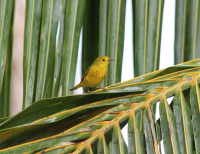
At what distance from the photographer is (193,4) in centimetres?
135

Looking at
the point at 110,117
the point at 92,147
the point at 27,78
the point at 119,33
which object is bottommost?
the point at 92,147

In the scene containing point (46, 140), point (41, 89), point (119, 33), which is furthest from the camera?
point (119, 33)

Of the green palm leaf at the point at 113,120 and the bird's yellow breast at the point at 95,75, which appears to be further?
the bird's yellow breast at the point at 95,75

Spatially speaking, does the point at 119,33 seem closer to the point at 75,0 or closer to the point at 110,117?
the point at 75,0

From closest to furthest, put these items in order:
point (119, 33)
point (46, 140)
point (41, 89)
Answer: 1. point (46, 140)
2. point (41, 89)
3. point (119, 33)

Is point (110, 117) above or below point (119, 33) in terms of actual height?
below

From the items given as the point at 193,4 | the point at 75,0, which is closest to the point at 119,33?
the point at 75,0

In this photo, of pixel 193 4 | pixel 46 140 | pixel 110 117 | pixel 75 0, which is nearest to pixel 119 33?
pixel 75 0

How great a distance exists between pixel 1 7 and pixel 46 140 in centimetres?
95

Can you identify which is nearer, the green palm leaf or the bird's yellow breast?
the green palm leaf

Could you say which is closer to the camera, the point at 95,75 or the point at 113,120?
the point at 113,120

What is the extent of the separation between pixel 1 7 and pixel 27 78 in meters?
0.47

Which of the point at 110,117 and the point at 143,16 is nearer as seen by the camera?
the point at 110,117

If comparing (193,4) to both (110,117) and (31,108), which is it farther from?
(31,108)
